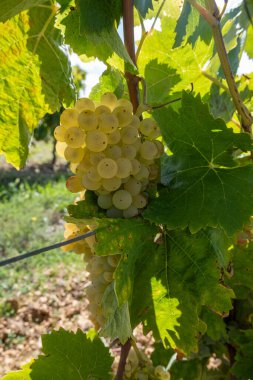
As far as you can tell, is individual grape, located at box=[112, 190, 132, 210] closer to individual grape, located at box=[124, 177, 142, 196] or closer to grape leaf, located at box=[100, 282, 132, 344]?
individual grape, located at box=[124, 177, 142, 196]

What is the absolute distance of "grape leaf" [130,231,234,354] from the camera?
74 cm

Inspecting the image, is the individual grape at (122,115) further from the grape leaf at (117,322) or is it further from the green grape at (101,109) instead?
the grape leaf at (117,322)

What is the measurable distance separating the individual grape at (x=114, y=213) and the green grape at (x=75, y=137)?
105 mm

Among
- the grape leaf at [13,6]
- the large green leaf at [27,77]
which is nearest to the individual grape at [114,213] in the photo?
the large green leaf at [27,77]

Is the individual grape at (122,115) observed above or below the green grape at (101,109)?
below

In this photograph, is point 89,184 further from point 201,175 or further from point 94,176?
point 201,175

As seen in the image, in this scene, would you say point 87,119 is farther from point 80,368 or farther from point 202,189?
point 80,368

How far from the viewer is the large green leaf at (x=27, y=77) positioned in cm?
86

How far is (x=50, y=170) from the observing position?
10.3 m

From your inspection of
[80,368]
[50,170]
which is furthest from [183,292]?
[50,170]

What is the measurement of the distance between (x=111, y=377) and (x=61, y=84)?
1.90ft

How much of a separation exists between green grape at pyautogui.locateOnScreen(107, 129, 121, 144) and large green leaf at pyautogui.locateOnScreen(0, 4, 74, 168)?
22cm

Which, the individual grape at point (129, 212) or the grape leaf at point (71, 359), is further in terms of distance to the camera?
the grape leaf at point (71, 359)

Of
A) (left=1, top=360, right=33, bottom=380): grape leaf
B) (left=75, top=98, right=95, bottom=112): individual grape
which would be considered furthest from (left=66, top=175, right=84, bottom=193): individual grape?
(left=1, top=360, right=33, bottom=380): grape leaf
